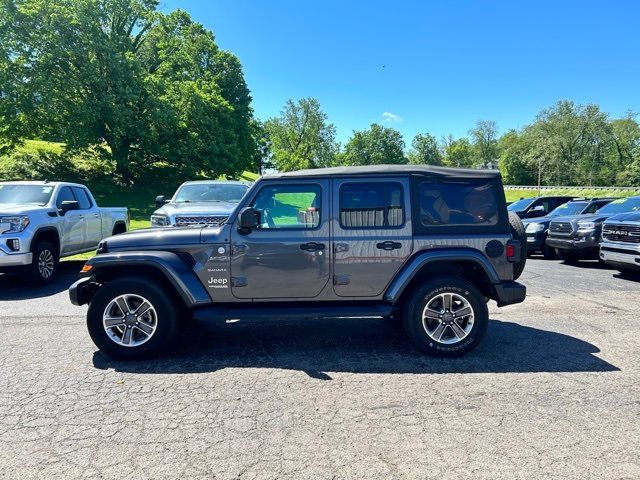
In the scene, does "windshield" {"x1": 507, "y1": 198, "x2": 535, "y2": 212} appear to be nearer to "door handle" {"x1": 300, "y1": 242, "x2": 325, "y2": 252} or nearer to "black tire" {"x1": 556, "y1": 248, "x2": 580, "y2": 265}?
"black tire" {"x1": 556, "y1": 248, "x2": 580, "y2": 265}

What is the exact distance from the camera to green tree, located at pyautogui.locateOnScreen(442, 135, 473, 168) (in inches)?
4107

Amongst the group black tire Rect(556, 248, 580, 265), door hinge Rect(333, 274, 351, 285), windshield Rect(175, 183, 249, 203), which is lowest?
black tire Rect(556, 248, 580, 265)

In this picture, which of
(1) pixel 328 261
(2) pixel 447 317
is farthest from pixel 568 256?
(1) pixel 328 261

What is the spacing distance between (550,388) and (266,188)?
3.28 m

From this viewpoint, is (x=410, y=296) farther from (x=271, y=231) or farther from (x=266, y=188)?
(x=266, y=188)

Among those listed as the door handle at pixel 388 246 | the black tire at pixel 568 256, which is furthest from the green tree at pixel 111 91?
the door handle at pixel 388 246

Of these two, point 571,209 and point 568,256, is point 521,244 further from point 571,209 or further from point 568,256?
point 571,209

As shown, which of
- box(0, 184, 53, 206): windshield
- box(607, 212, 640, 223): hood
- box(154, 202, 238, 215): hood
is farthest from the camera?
box(154, 202, 238, 215): hood

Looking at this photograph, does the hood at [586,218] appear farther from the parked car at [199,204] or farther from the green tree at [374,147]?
the green tree at [374,147]

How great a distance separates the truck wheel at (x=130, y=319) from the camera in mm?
4148

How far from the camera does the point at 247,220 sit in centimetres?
410

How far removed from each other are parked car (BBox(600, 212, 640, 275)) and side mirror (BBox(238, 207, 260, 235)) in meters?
7.50

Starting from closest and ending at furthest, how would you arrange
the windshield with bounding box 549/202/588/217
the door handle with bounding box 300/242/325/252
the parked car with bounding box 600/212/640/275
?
the door handle with bounding box 300/242/325/252 → the parked car with bounding box 600/212/640/275 → the windshield with bounding box 549/202/588/217

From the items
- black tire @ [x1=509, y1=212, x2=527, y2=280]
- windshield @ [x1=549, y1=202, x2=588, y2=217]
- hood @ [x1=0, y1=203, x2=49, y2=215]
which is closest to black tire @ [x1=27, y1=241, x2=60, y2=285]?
hood @ [x1=0, y1=203, x2=49, y2=215]
